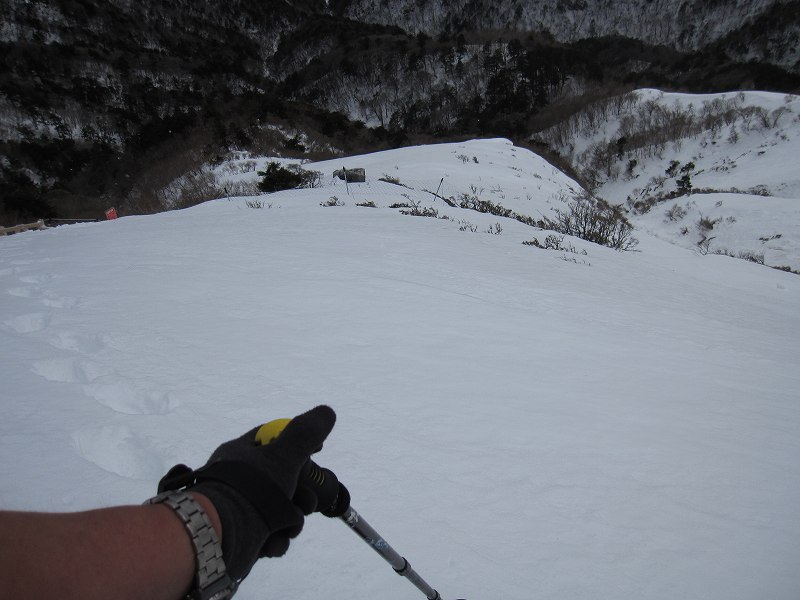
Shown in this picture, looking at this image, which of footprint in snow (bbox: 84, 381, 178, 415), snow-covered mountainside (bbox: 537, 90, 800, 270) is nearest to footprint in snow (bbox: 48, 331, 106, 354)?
footprint in snow (bbox: 84, 381, 178, 415)

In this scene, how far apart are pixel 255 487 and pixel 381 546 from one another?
47 centimetres

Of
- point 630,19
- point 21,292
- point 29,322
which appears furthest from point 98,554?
point 630,19

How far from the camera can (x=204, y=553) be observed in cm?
72

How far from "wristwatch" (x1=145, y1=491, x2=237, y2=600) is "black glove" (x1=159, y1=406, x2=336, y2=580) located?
0.03m

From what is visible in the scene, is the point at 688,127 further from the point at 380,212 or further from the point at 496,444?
the point at 496,444

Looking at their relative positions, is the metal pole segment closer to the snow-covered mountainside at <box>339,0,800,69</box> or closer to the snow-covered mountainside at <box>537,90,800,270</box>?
the snow-covered mountainside at <box>537,90,800,270</box>

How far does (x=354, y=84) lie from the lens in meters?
53.1

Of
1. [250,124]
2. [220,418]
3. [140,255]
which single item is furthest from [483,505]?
[250,124]

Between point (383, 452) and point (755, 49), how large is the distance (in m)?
60.8

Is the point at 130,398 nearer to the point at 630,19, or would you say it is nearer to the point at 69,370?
the point at 69,370

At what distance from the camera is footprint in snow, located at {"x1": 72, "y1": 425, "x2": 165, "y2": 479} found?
1.54 m

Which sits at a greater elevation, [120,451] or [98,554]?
[98,554]

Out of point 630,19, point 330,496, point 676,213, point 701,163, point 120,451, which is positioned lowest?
point 120,451

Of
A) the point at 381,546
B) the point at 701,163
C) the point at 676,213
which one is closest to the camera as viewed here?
the point at 381,546
